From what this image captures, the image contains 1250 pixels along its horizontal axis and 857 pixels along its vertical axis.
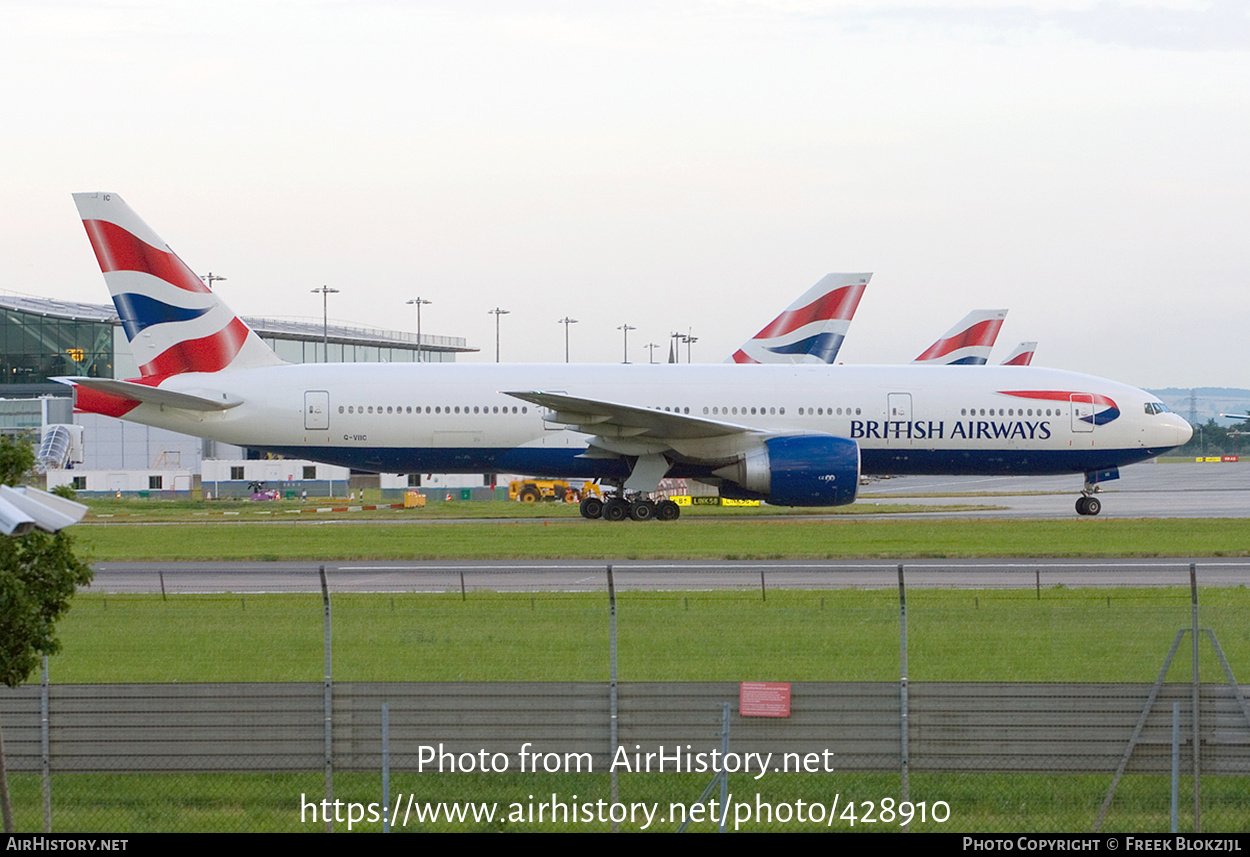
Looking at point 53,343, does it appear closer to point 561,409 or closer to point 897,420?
point 561,409

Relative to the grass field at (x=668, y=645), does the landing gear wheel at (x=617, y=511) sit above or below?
below

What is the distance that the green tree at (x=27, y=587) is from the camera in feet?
27.3

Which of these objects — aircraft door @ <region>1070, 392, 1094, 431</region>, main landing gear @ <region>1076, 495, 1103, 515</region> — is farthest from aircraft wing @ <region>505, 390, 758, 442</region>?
main landing gear @ <region>1076, 495, 1103, 515</region>

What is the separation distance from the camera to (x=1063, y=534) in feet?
96.2

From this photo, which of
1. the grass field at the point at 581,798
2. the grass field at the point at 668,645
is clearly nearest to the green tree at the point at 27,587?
the grass field at the point at 581,798

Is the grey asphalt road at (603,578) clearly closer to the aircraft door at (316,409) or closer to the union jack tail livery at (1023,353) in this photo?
the aircraft door at (316,409)

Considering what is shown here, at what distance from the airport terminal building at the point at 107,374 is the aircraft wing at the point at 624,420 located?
31374 millimetres

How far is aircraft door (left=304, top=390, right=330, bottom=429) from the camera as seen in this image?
33.8 metres

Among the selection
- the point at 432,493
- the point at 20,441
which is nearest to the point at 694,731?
the point at 20,441

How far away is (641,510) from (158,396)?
12.7 metres

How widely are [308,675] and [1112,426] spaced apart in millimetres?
28756

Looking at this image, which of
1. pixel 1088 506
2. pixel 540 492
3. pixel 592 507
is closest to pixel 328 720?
pixel 592 507
